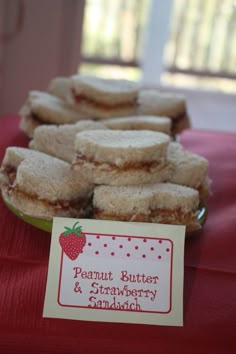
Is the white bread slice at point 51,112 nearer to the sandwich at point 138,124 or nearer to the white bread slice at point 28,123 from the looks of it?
the white bread slice at point 28,123

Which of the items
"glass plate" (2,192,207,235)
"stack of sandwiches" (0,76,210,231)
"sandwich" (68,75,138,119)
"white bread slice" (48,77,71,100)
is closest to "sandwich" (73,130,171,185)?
"stack of sandwiches" (0,76,210,231)

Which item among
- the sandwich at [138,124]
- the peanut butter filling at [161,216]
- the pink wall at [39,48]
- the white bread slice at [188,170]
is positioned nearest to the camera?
the peanut butter filling at [161,216]

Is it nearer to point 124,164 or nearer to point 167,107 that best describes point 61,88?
point 167,107

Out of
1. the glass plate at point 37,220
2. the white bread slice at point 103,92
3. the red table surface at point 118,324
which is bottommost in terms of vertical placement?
the red table surface at point 118,324

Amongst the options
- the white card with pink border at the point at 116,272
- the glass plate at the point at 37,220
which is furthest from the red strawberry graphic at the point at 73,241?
the glass plate at the point at 37,220

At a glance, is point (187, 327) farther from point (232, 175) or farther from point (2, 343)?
point (232, 175)

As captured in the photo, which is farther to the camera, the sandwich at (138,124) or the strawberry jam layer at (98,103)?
the strawberry jam layer at (98,103)
